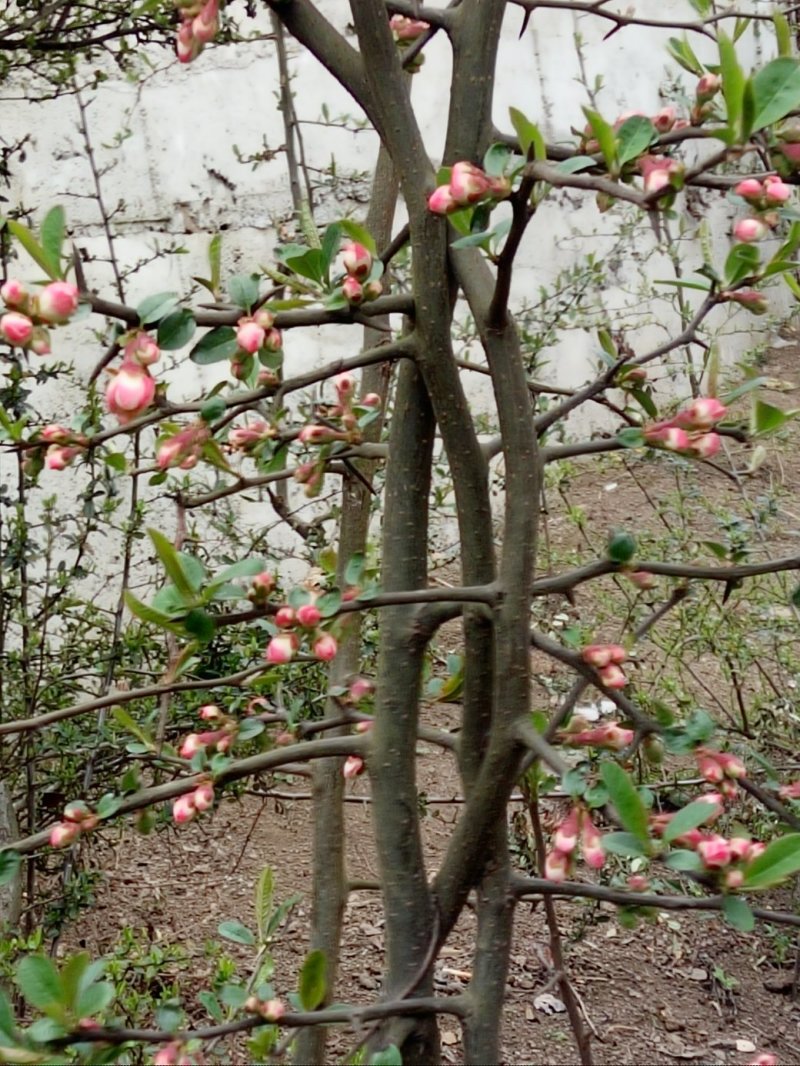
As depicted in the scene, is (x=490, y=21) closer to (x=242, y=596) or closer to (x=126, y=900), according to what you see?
(x=242, y=596)

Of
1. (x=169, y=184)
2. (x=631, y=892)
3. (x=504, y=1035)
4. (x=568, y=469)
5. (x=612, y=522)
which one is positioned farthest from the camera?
(x=612, y=522)

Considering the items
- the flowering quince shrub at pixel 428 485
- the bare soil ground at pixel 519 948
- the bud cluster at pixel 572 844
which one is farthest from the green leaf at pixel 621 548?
the bare soil ground at pixel 519 948

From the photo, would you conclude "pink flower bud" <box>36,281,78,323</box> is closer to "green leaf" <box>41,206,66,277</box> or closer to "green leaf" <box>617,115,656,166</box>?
"green leaf" <box>41,206,66,277</box>

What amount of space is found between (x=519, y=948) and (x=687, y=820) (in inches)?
57.1

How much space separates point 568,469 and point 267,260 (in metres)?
1.25

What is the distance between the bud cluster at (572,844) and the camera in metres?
0.78

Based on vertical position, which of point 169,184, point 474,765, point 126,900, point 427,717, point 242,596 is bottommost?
point 126,900

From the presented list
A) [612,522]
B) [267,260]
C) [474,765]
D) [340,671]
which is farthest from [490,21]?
[612,522]

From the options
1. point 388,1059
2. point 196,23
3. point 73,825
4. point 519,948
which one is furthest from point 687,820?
point 519,948

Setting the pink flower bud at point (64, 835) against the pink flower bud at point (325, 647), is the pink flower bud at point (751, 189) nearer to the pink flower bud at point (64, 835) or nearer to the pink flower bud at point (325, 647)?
the pink flower bud at point (325, 647)

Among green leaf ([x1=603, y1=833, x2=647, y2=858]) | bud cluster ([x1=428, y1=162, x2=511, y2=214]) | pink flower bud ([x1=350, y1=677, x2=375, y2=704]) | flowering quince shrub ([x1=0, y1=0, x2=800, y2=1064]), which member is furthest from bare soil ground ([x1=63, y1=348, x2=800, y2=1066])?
bud cluster ([x1=428, y1=162, x2=511, y2=214])

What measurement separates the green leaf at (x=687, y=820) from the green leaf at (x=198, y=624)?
0.32 m

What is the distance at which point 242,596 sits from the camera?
86cm

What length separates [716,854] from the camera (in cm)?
70
